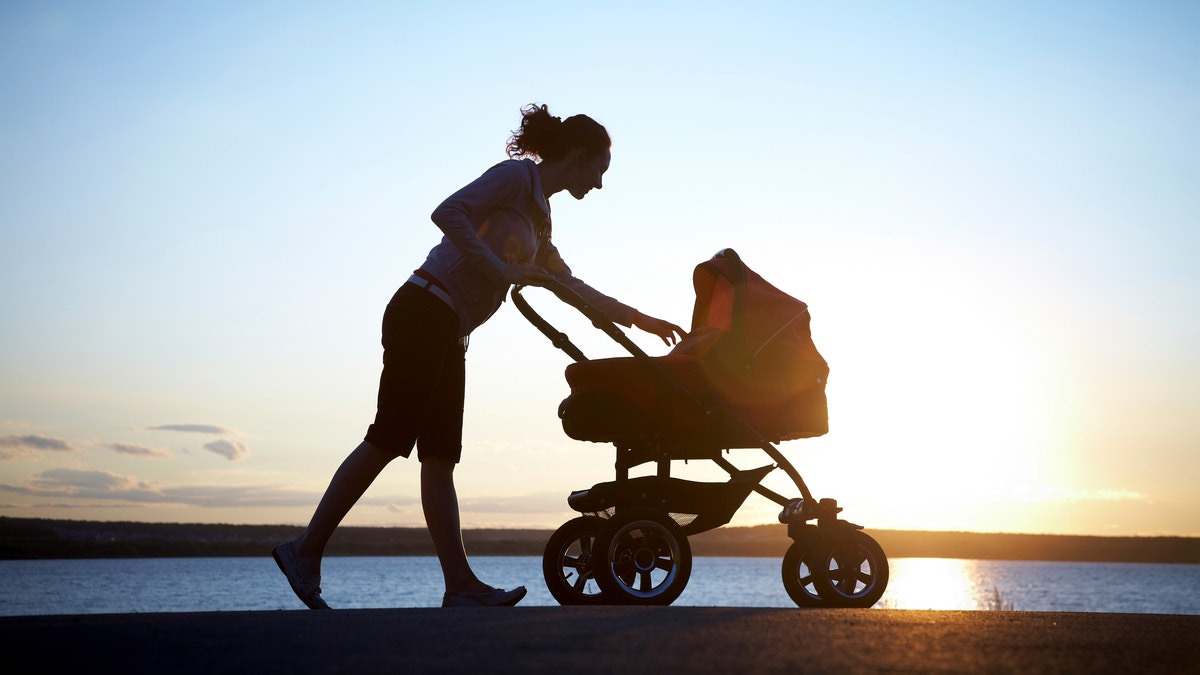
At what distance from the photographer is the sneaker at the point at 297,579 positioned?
4578 millimetres

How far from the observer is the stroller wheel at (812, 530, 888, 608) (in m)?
5.06

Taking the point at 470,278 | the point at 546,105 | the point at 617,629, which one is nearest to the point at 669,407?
the point at 470,278

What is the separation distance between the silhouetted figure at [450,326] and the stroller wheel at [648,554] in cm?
44

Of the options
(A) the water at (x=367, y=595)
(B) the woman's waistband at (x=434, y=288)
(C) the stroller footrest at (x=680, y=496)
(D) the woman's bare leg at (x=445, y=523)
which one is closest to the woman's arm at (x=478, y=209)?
(B) the woman's waistband at (x=434, y=288)

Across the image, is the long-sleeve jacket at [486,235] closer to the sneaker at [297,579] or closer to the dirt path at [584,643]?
the sneaker at [297,579]

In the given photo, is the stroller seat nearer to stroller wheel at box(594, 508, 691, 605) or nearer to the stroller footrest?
the stroller footrest

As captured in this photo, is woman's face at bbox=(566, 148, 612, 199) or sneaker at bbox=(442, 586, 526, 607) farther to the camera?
woman's face at bbox=(566, 148, 612, 199)

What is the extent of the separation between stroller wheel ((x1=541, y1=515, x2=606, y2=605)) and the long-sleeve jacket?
0.96m

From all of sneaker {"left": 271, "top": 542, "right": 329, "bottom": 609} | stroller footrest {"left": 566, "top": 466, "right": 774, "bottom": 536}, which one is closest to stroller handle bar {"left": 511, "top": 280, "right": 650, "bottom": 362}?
stroller footrest {"left": 566, "top": 466, "right": 774, "bottom": 536}

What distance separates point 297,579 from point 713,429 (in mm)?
1826

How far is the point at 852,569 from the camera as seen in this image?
514 cm

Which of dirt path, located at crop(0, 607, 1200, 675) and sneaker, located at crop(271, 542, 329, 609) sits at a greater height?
sneaker, located at crop(271, 542, 329, 609)

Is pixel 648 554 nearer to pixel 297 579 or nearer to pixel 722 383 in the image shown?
pixel 722 383

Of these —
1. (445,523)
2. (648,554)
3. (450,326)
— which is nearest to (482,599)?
(445,523)
